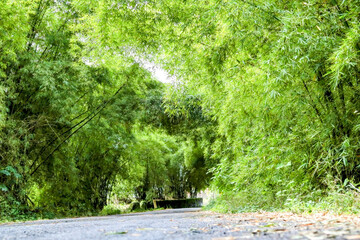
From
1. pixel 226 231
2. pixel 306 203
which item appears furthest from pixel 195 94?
pixel 226 231

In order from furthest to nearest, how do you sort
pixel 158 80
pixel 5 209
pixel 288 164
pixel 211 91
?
pixel 158 80, pixel 5 209, pixel 211 91, pixel 288 164

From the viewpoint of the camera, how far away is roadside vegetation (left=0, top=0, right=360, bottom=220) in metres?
3.47

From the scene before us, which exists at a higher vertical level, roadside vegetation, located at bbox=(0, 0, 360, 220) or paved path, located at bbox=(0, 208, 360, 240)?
roadside vegetation, located at bbox=(0, 0, 360, 220)

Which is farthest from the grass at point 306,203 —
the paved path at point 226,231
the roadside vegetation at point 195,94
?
the paved path at point 226,231

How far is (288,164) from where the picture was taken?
370 centimetres

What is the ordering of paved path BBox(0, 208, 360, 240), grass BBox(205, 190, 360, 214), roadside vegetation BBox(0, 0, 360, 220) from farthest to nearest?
roadside vegetation BBox(0, 0, 360, 220)
grass BBox(205, 190, 360, 214)
paved path BBox(0, 208, 360, 240)

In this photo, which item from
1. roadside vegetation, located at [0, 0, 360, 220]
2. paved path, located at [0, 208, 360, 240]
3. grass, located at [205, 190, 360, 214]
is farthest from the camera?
roadside vegetation, located at [0, 0, 360, 220]

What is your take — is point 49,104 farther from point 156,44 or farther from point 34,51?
point 156,44

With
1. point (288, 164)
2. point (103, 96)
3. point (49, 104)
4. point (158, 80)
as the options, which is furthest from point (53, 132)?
point (288, 164)

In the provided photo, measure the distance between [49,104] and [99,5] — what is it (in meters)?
Answer: 3.16

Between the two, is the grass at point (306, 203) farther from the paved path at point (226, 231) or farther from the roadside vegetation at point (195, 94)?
the paved path at point (226, 231)

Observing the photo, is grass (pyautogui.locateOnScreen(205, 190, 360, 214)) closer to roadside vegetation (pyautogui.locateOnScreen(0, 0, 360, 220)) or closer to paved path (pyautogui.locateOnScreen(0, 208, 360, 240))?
roadside vegetation (pyautogui.locateOnScreen(0, 0, 360, 220))

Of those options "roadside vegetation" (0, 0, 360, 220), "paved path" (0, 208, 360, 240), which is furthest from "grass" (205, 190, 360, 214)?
"paved path" (0, 208, 360, 240)

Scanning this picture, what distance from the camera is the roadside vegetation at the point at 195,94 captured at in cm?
347
